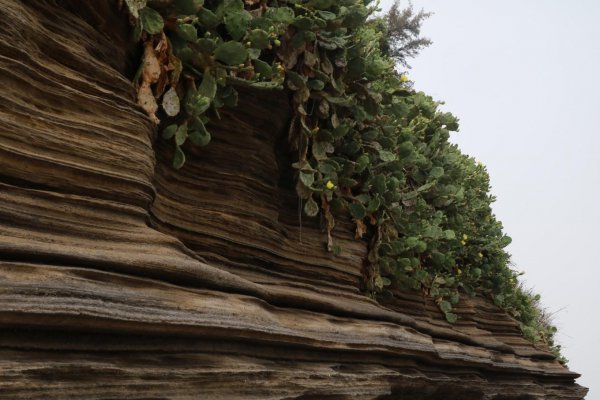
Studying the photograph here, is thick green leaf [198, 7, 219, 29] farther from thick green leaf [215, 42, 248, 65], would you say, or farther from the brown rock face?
the brown rock face

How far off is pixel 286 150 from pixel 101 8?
214 cm

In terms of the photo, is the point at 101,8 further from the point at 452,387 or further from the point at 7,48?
the point at 452,387

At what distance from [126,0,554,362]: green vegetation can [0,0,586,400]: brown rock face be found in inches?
9.7

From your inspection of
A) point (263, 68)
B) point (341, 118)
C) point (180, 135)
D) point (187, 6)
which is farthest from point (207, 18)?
point (341, 118)

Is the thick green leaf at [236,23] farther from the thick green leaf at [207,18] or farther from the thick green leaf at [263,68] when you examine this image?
the thick green leaf at [263,68]

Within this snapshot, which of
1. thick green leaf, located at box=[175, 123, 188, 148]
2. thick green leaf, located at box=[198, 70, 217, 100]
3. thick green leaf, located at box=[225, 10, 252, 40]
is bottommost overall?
thick green leaf, located at box=[175, 123, 188, 148]

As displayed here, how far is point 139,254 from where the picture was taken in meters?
2.69

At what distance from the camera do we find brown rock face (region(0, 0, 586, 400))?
2.25 metres

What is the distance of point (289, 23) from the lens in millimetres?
4297

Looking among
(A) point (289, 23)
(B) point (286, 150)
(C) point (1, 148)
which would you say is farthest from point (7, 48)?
(B) point (286, 150)

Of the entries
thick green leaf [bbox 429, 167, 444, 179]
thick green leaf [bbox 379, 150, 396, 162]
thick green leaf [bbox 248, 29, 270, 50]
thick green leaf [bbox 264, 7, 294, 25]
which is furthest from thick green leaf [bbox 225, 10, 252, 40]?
thick green leaf [bbox 429, 167, 444, 179]

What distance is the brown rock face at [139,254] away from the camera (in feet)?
7.38

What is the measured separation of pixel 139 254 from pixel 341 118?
3048 millimetres

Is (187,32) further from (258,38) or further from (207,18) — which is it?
(258,38)
